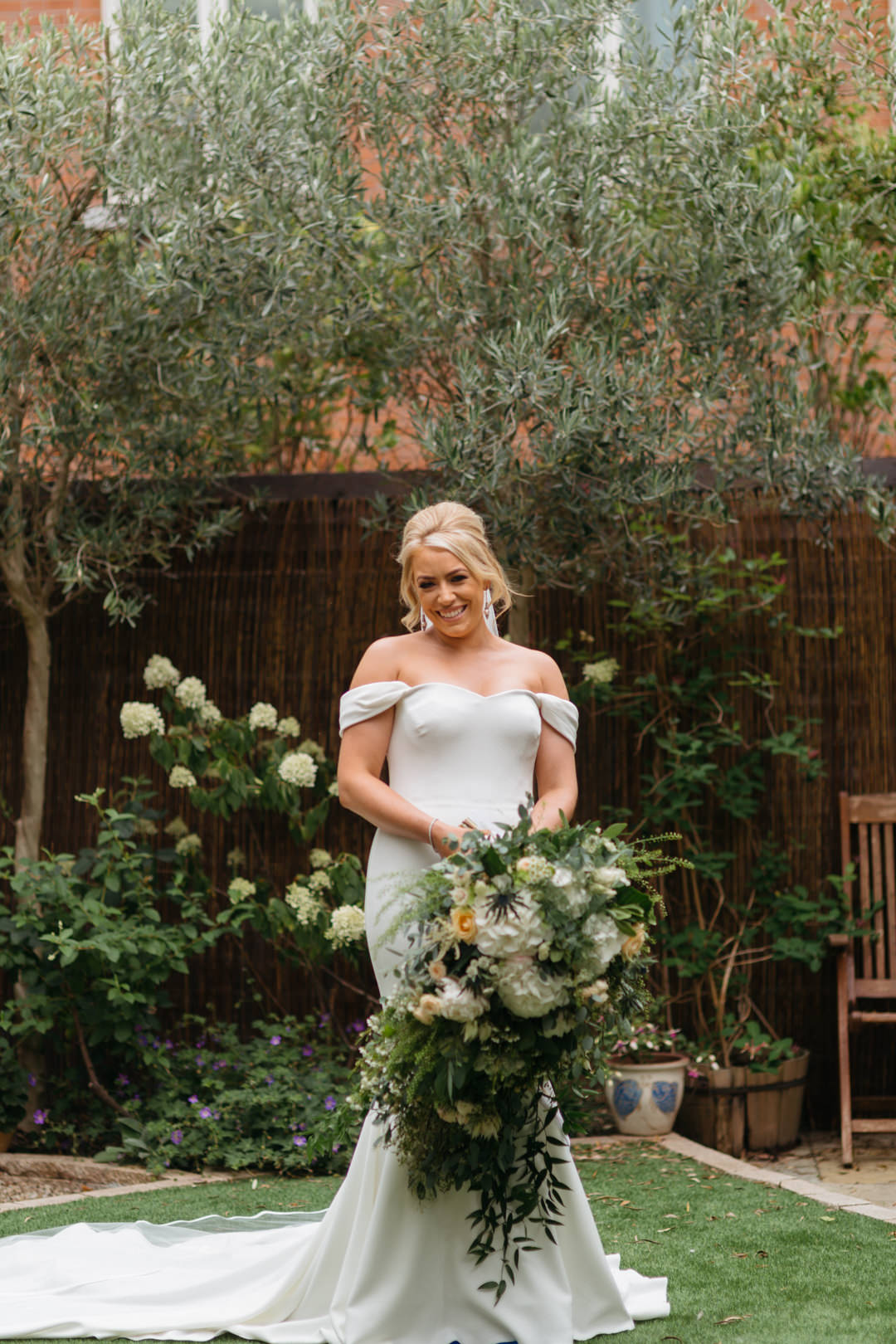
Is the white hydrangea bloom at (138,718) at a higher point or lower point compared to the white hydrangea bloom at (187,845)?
higher

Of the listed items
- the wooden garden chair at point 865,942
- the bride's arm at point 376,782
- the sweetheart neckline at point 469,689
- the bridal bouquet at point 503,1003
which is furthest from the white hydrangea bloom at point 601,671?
the bridal bouquet at point 503,1003

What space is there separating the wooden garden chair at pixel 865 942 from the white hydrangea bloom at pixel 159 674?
2.83 meters

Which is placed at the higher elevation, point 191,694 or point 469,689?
point 191,694

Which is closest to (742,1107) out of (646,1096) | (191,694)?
(646,1096)

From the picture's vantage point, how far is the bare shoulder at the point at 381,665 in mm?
3441

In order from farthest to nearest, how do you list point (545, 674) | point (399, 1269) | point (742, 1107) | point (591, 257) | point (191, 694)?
point (191, 694) < point (742, 1107) < point (591, 257) < point (545, 674) < point (399, 1269)

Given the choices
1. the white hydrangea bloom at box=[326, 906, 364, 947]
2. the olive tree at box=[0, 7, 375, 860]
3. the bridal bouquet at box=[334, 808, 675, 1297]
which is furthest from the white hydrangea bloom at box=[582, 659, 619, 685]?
the bridal bouquet at box=[334, 808, 675, 1297]

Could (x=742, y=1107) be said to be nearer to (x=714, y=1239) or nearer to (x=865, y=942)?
(x=865, y=942)

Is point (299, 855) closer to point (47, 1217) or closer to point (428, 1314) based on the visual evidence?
point (47, 1217)

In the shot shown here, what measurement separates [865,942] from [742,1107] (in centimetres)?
83

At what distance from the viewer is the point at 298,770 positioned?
5488 millimetres

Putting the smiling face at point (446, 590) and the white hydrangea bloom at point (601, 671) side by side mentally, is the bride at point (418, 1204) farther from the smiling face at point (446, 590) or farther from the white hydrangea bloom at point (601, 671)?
the white hydrangea bloom at point (601, 671)

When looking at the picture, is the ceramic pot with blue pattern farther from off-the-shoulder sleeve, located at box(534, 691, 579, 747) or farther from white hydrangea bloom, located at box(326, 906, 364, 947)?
off-the-shoulder sleeve, located at box(534, 691, 579, 747)

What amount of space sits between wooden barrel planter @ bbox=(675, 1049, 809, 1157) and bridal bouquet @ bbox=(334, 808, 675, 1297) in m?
2.63
